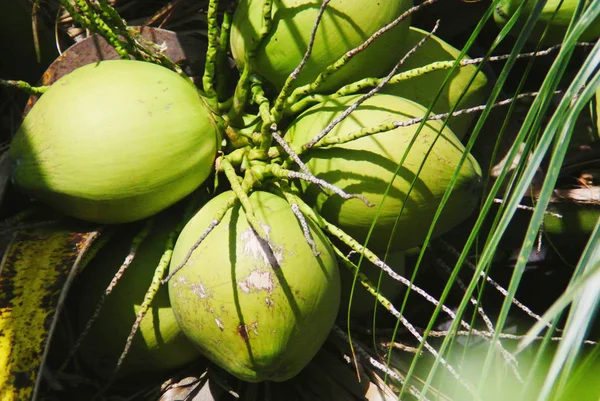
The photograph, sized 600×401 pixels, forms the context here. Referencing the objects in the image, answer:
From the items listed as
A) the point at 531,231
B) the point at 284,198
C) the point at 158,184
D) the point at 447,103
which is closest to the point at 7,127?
the point at 158,184

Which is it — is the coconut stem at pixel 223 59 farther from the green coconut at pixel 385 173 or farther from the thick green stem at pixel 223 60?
the green coconut at pixel 385 173

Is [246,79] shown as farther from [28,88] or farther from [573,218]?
[573,218]

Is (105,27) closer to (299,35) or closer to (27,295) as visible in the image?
(299,35)

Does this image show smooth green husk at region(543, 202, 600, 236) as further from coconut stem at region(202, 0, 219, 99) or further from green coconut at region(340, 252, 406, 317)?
coconut stem at region(202, 0, 219, 99)

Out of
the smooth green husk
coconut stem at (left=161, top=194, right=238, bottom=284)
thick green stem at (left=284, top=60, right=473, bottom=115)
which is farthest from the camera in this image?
the smooth green husk

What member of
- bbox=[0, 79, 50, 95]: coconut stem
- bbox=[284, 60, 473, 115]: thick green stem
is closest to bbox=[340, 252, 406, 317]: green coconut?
bbox=[284, 60, 473, 115]: thick green stem

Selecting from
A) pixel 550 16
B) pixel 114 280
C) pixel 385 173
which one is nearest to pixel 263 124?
pixel 385 173
